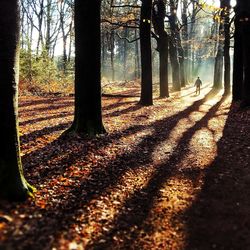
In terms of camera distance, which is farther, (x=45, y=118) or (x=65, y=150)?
(x=45, y=118)

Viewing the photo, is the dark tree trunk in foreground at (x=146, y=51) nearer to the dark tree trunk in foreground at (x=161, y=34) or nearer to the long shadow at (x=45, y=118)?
the long shadow at (x=45, y=118)

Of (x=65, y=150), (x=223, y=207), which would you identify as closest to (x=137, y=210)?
(x=223, y=207)

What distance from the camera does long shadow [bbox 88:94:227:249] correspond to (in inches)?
195

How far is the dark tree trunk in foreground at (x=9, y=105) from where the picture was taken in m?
5.23

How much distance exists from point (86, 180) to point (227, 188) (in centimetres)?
274

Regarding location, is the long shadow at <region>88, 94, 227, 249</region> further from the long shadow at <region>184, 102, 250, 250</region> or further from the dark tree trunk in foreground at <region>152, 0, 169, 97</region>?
the dark tree trunk in foreground at <region>152, 0, 169, 97</region>

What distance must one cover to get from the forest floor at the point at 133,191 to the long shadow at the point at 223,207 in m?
0.02

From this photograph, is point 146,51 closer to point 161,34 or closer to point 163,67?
point 163,67

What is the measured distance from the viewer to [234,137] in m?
11.2

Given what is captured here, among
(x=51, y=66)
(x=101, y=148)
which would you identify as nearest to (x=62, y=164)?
(x=101, y=148)

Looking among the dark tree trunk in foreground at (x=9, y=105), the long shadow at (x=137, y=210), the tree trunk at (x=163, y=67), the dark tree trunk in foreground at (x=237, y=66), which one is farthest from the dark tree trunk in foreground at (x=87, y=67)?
the tree trunk at (x=163, y=67)

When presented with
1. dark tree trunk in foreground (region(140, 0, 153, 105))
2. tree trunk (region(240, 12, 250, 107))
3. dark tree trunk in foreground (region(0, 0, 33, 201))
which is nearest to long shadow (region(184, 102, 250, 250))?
dark tree trunk in foreground (region(0, 0, 33, 201))

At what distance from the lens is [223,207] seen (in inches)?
241

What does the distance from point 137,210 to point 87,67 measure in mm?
5314
